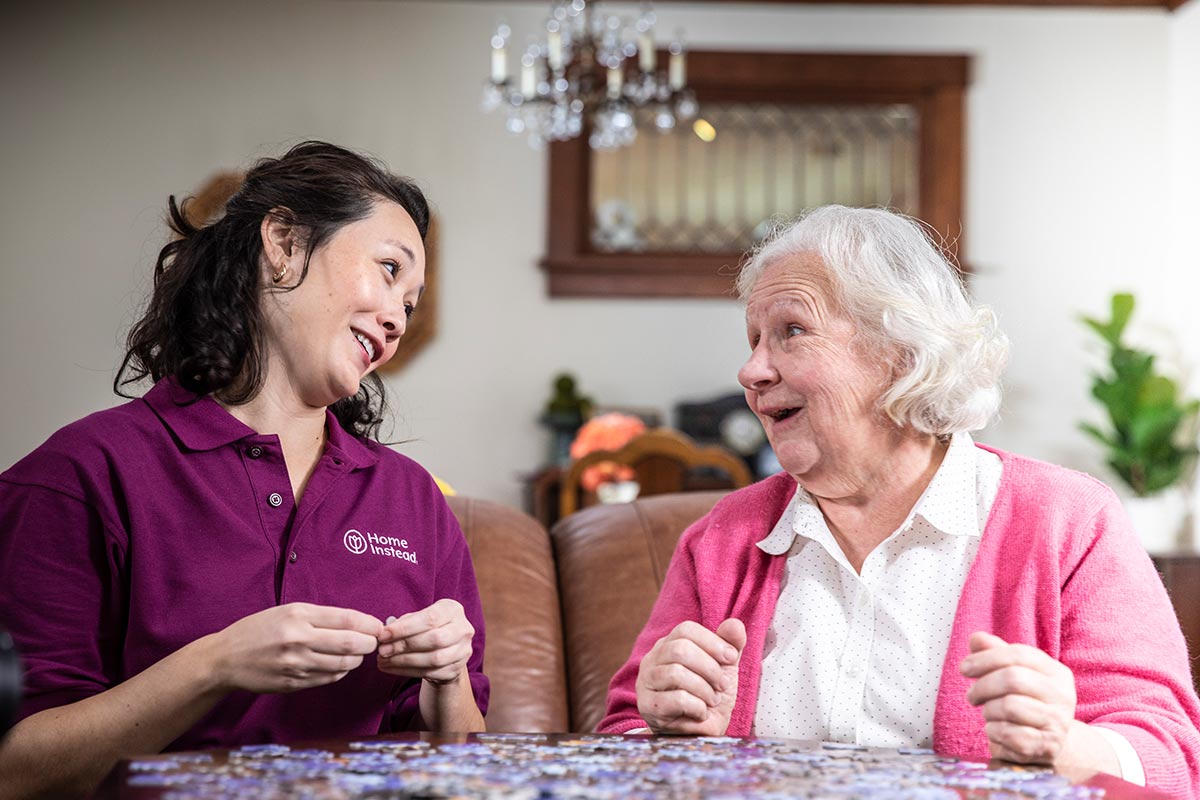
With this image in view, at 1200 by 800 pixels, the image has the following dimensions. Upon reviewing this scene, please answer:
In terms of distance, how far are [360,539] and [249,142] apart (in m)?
4.94

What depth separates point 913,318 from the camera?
1658 millimetres

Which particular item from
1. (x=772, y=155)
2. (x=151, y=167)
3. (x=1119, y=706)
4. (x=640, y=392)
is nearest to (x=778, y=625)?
(x=1119, y=706)

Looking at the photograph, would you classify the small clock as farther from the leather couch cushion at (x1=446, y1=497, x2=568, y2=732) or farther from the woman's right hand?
the woman's right hand

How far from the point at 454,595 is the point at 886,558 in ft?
1.98

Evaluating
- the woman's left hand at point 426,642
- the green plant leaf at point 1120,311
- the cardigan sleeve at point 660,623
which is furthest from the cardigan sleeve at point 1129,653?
the green plant leaf at point 1120,311

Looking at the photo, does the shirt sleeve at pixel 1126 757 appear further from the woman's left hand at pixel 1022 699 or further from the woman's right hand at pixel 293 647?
the woman's right hand at pixel 293 647

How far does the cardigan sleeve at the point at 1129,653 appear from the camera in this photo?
1363 millimetres

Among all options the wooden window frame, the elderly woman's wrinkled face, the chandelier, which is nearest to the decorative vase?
the wooden window frame

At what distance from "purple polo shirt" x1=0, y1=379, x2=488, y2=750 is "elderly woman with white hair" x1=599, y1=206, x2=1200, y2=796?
1.27 ft

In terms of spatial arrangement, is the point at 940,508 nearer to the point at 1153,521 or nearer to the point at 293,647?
the point at 293,647

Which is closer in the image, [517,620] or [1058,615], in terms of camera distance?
[1058,615]

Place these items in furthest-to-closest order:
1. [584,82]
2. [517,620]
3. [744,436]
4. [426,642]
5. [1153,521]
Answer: [744,436] < [1153,521] < [584,82] < [517,620] < [426,642]

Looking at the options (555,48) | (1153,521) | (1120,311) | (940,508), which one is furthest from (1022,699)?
(1120,311)

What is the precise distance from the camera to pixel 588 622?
231cm
